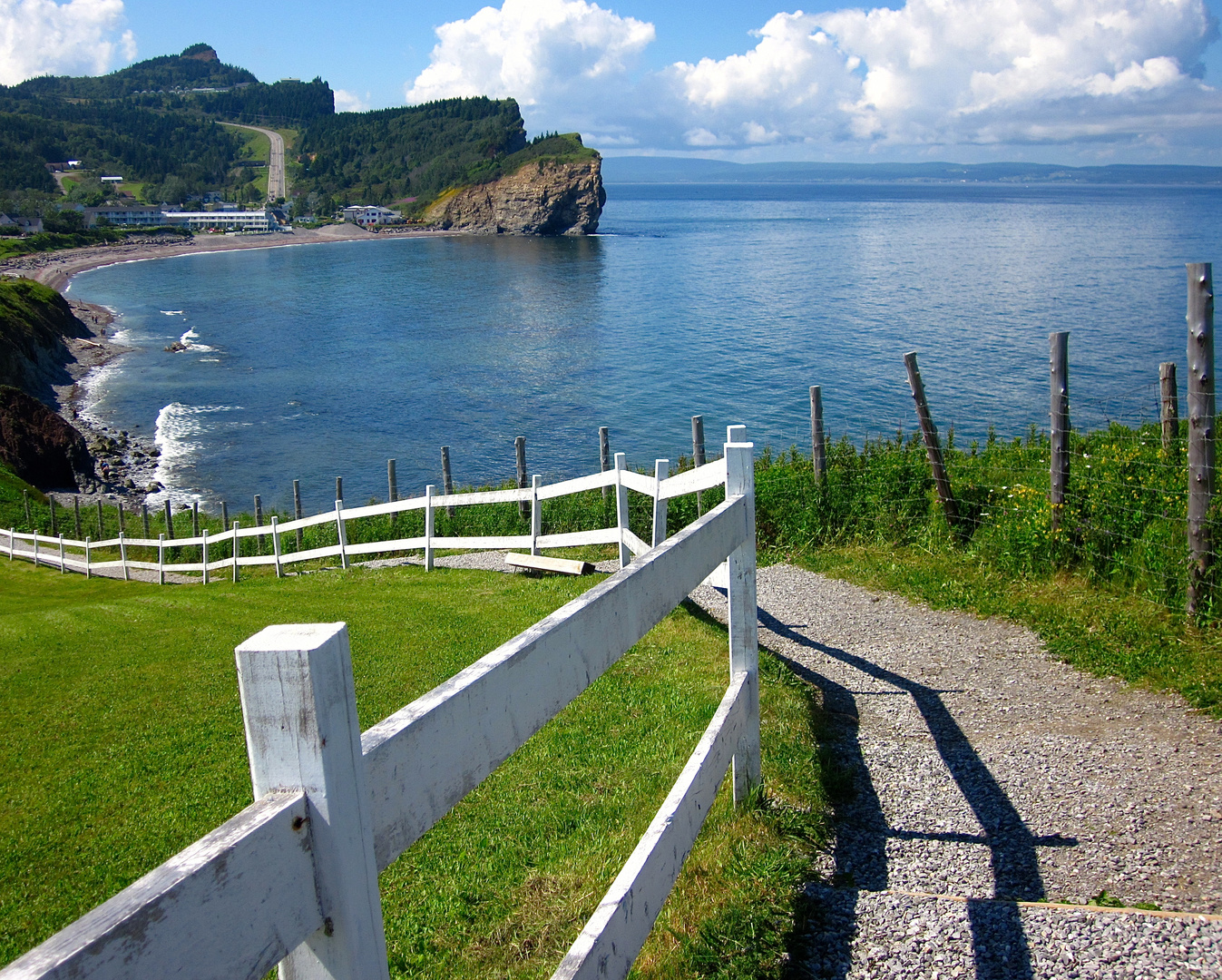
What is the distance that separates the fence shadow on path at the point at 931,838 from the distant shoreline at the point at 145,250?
106696 mm

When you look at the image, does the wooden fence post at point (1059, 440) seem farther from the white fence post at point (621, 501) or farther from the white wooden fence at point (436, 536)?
the white fence post at point (621, 501)

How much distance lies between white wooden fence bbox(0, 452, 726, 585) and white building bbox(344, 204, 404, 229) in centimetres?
17901

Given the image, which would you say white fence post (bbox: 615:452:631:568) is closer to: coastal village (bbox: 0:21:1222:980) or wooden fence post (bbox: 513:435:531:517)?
coastal village (bbox: 0:21:1222:980)

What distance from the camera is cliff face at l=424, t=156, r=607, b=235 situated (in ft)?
529

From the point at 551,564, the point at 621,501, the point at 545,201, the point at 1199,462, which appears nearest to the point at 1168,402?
the point at 1199,462

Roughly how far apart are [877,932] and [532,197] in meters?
168

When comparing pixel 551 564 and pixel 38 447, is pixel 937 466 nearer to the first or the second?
pixel 551 564

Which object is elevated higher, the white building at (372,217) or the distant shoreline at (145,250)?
the white building at (372,217)

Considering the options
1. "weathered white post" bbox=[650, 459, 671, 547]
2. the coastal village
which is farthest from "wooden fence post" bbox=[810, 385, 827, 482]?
"weathered white post" bbox=[650, 459, 671, 547]

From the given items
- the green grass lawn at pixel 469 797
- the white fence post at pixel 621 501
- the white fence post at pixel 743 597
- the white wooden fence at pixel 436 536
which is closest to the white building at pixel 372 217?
the white wooden fence at pixel 436 536

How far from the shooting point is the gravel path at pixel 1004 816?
124 inches

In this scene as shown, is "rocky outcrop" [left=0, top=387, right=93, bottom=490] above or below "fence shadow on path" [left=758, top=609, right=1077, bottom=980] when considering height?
below

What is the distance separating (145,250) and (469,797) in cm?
17030

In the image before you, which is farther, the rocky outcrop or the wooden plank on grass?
the rocky outcrop
